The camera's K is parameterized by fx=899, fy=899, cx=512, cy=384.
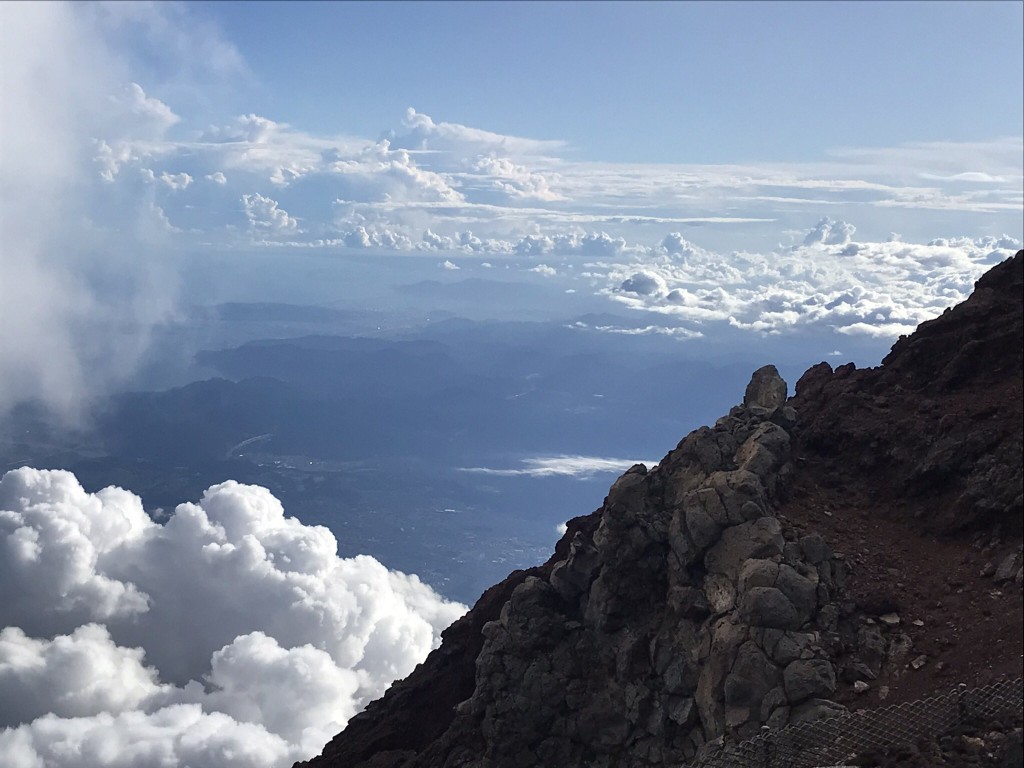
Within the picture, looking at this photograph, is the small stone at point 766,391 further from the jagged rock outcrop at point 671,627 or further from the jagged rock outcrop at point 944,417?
the jagged rock outcrop at point 944,417

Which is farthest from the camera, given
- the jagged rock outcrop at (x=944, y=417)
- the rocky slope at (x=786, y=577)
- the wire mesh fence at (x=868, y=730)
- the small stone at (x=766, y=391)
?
the small stone at (x=766, y=391)

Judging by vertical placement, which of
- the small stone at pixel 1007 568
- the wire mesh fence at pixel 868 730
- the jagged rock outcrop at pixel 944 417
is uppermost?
the jagged rock outcrop at pixel 944 417

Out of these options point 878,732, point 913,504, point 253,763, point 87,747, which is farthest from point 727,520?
point 87,747

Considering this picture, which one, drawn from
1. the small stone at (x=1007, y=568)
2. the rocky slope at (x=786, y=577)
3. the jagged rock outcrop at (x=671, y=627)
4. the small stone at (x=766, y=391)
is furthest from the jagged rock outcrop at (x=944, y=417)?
the jagged rock outcrop at (x=671, y=627)

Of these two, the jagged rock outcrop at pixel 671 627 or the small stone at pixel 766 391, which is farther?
the small stone at pixel 766 391

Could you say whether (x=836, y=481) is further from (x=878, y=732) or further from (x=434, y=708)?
(x=434, y=708)

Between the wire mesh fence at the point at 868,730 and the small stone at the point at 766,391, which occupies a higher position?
the small stone at the point at 766,391

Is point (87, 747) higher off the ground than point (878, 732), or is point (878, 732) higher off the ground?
point (878, 732)

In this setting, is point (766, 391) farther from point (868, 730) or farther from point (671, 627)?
point (868, 730)
